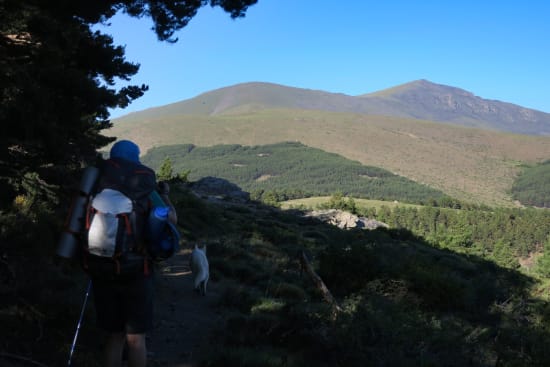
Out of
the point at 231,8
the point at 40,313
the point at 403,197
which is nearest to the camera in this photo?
the point at 40,313

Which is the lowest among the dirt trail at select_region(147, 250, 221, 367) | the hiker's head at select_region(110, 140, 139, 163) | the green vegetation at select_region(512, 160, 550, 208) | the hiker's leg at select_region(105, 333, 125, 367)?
the green vegetation at select_region(512, 160, 550, 208)

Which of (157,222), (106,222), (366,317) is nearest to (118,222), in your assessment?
(106,222)


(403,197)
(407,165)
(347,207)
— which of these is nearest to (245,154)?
(407,165)

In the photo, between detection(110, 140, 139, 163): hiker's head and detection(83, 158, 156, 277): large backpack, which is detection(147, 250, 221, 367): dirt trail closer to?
detection(83, 158, 156, 277): large backpack

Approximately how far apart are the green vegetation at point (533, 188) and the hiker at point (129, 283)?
16869 cm

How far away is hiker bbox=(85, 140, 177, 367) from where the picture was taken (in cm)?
295

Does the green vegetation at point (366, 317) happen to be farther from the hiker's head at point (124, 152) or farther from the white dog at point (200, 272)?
the hiker's head at point (124, 152)

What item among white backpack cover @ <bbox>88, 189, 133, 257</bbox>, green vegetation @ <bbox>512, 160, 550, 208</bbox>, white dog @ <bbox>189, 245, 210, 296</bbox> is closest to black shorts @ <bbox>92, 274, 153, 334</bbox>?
white backpack cover @ <bbox>88, 189, 133, 257</bbox>

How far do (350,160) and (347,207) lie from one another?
4964 inches

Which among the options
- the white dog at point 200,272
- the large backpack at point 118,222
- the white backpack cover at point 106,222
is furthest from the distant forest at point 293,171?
the white backpack cover at point 106,222

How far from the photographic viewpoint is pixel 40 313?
4.25m

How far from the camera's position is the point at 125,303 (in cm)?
302

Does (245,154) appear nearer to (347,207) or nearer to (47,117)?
(347,207)

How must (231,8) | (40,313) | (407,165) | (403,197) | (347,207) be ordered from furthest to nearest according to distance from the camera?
(407,165), (403,197), (347,207), (231,8), (40,313)
